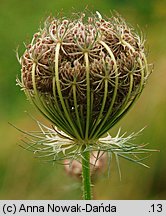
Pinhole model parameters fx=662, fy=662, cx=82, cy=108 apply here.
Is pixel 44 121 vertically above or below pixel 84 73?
above

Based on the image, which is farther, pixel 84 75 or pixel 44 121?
pixel 44 121

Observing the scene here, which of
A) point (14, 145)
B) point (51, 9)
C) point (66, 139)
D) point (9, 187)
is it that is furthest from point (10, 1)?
point (66, 139)

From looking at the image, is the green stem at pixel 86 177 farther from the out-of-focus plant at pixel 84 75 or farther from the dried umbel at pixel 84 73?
the dried umbel at pixel 84 73

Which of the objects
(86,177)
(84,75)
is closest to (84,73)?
(84,75)

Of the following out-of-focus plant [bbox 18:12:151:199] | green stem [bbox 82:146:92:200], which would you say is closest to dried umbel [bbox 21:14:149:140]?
out-of-focus plant [bbox 18:12:151:199]

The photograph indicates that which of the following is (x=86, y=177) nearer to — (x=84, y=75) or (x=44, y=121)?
(x=84, y=75)

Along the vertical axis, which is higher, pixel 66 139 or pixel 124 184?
pixel 124 184

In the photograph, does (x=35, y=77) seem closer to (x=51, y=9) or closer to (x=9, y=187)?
(x=9, y=187)
